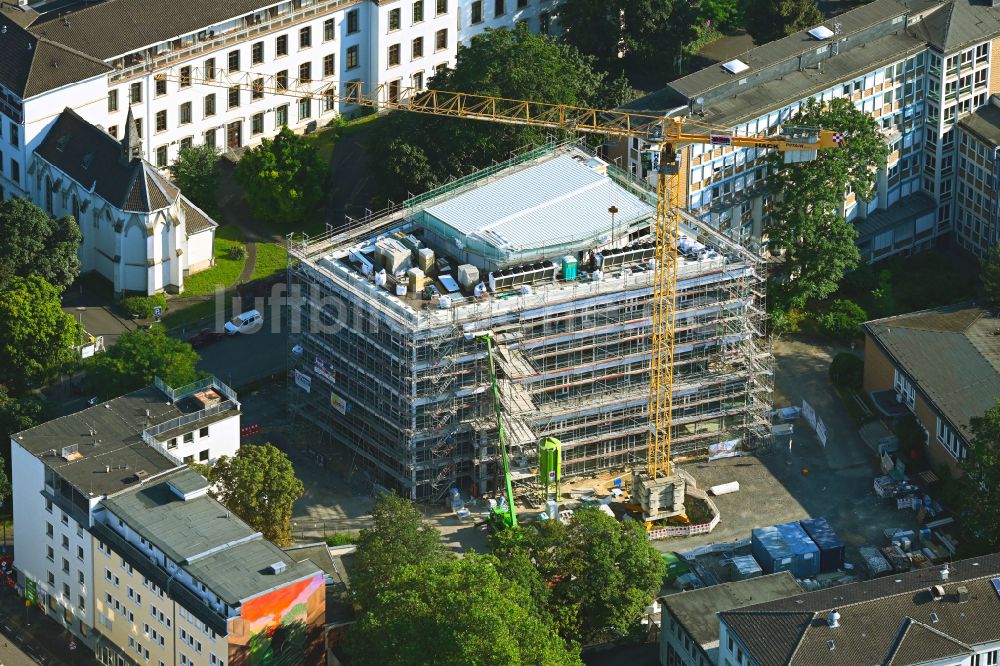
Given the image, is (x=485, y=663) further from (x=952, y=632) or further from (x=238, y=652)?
(x=952, y=632)

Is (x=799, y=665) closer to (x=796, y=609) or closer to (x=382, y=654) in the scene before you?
(x=796, y=609)

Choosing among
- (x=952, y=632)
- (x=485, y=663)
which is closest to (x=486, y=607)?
(x=485, y=663)

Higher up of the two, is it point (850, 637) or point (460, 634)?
point (850, 637)

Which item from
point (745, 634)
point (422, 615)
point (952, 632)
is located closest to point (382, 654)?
point (422, 615)

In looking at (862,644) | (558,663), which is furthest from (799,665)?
(558,663)

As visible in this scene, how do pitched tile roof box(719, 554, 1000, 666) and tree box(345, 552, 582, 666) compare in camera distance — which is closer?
tree box(345, 552, 582, 666)

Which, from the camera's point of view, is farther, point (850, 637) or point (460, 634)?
point (850, 637)

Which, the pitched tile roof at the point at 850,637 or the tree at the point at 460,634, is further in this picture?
the pitched tile roof at the point at 850,637
